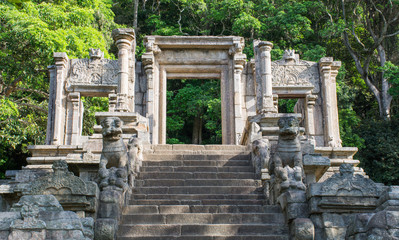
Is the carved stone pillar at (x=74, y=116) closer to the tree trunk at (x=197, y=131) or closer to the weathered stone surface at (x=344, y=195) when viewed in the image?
the tree trunk at (x=197, y=131)

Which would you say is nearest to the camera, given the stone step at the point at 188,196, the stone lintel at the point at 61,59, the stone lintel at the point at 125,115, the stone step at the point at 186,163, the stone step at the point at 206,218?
the stone step at the point at 206,218

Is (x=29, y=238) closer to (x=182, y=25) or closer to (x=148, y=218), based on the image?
(x=148, y=218)

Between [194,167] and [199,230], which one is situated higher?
[194,167]

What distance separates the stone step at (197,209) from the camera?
7.21 m

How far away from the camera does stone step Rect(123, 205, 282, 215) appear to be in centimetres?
721

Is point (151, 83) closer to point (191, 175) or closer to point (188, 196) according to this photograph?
point (191, 175)

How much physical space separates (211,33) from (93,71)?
32.3 feet

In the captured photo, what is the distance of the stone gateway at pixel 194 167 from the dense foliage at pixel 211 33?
1.15 m

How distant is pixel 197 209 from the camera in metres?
7.30

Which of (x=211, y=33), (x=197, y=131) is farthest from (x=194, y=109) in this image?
(x=211, y=33)

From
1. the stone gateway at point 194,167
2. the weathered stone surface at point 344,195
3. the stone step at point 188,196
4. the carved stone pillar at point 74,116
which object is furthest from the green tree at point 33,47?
the weathered stone surface at point 344,195

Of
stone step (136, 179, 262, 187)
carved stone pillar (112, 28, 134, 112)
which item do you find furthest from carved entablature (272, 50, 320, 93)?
stone step (136, 179, 262, 187)

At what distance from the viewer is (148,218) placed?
22.8ft

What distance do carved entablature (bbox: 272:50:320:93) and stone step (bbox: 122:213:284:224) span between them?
8.88 metres
